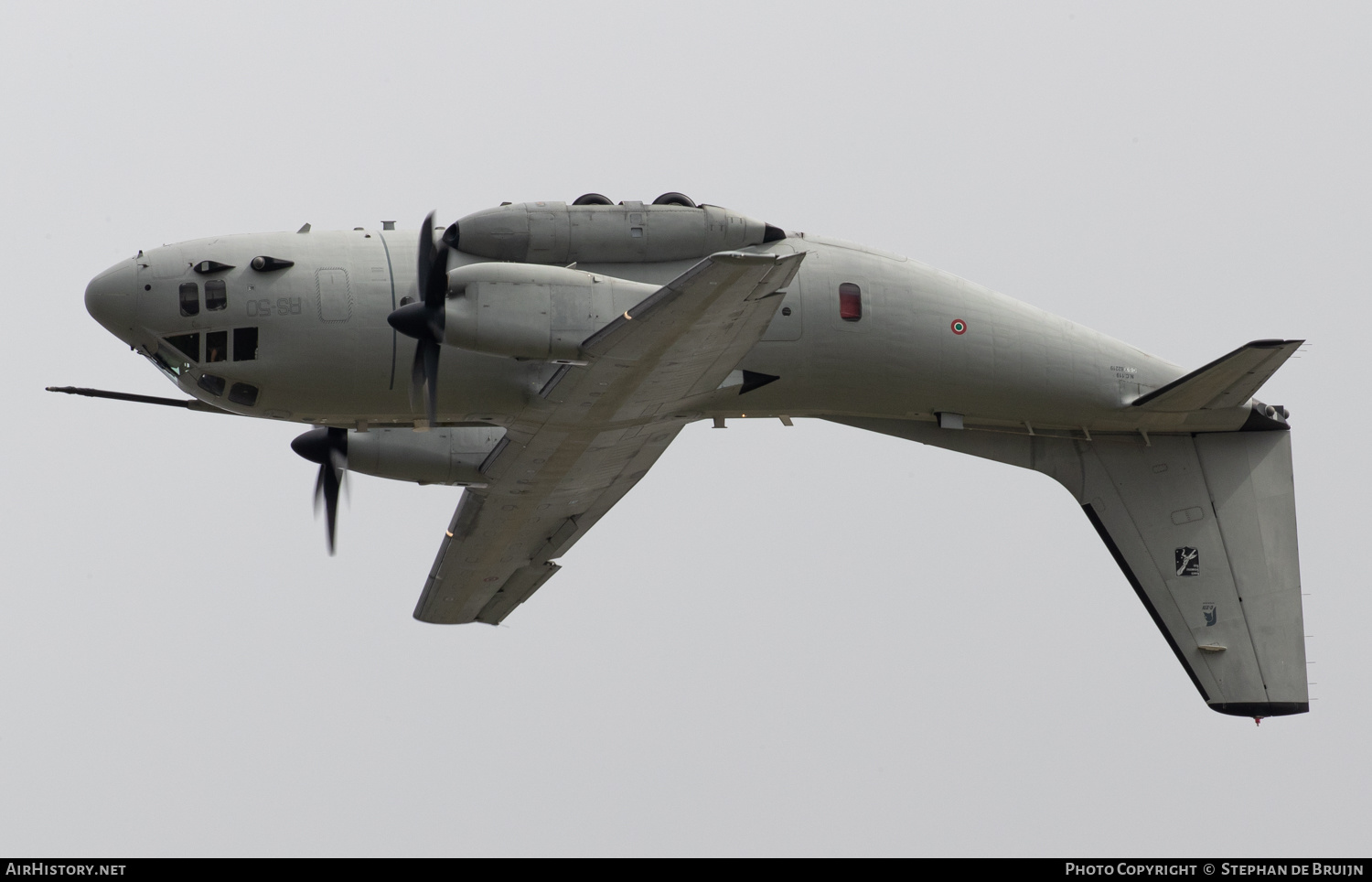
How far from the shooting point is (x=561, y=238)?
28656mm

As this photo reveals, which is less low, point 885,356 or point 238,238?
point 238,238

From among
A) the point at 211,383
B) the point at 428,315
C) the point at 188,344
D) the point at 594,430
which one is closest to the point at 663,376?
the point at 594,430

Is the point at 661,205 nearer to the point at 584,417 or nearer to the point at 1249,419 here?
the point at 584,417

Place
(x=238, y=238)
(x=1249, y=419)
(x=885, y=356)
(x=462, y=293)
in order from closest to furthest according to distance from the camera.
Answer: (x=462, y=293), (x=238, y=238), (x=885, y=356), (x=1249, y=419)

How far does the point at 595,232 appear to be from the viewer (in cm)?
2881

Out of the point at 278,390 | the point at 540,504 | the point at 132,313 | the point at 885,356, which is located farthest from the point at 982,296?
the point at 132,313

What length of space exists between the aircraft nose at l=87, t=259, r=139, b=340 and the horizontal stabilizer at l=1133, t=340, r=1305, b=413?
18802 mm

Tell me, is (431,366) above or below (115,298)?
below

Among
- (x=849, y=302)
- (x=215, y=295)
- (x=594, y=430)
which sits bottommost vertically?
(x=594, y=430)

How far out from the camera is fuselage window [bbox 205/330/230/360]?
27688 mm

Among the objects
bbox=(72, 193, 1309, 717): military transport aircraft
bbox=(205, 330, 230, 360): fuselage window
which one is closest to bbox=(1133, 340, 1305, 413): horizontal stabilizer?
bbox=(72, 193, 1309, 717): military transport aircraft

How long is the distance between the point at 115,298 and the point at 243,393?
8.61 feet

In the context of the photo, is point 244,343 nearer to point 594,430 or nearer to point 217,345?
point 217,345

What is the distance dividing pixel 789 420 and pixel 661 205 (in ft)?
16.0
